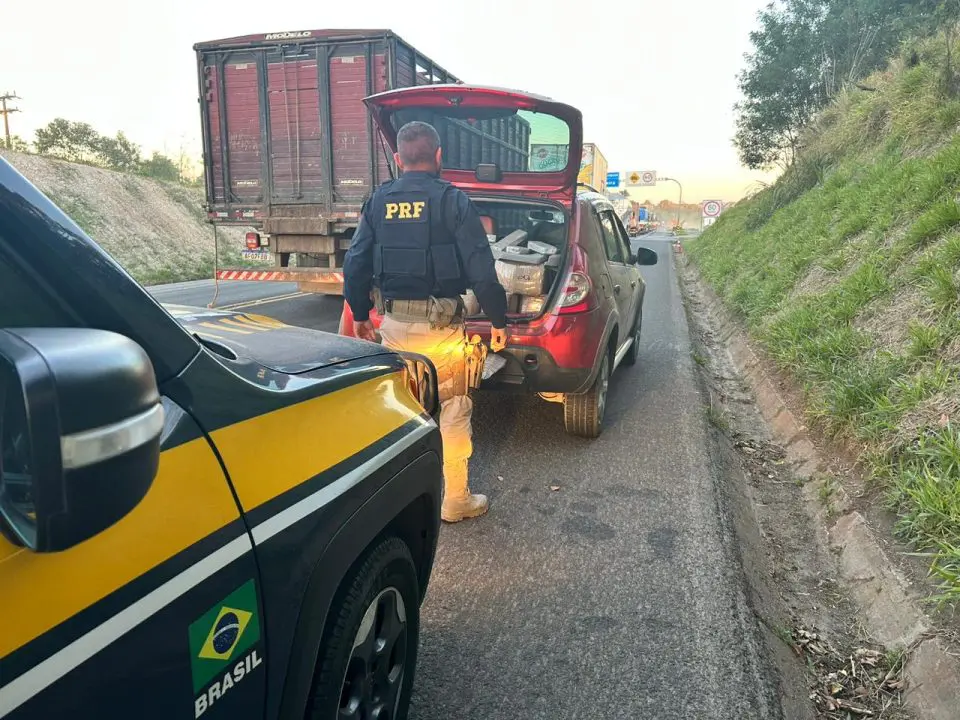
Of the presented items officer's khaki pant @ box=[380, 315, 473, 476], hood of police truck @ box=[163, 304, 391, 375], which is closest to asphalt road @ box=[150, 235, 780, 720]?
officer's khaki pant @ box=[380, 315, 473, 476]

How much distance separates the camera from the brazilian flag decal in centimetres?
114

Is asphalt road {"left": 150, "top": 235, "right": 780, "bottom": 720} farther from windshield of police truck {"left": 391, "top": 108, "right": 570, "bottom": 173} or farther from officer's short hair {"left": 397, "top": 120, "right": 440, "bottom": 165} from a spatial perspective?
Answer: windshield of police truck {"left": 391, "top": 108, "right": 570, "bottom": 173}

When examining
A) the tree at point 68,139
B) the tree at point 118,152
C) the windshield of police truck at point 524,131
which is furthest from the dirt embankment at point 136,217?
the windshield of police truck at point 524,131

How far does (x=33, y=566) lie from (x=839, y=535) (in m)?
3.67

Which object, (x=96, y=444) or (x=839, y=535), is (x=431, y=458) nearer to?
(x=96, y=444)

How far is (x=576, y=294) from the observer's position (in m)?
4.37

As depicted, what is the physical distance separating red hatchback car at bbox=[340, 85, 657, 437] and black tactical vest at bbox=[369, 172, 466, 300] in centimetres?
88

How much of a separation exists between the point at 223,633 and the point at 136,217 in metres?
27.5

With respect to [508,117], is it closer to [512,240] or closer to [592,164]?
[512,240]

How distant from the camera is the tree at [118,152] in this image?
3091 cm

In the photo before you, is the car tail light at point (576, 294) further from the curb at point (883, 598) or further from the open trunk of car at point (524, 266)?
the curb at point (883, 598)

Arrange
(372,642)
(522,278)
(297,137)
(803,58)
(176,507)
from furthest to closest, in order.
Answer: (803,58) → (297,137) → (522,278) → (372,642) → (176,507)

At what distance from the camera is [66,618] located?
0.92 metres

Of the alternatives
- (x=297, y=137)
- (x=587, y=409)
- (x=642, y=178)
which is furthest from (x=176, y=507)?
(x=642, y=178)
